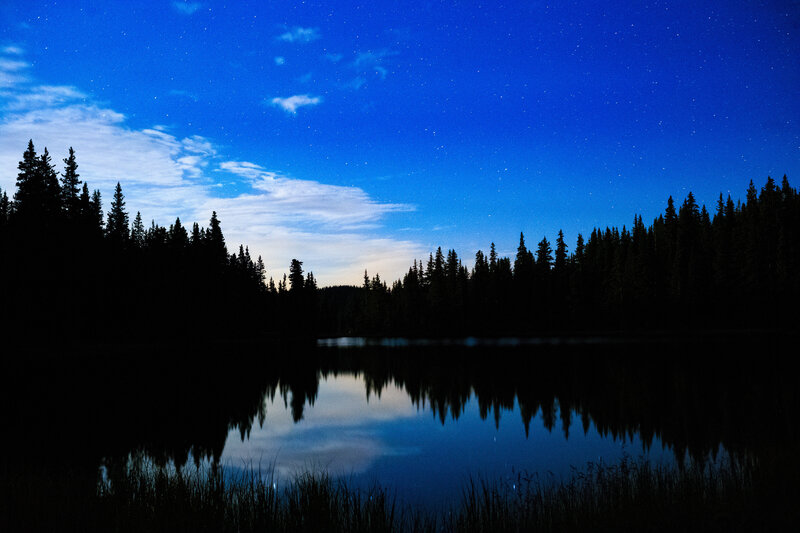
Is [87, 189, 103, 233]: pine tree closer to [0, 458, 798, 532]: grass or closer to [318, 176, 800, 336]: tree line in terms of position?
[0, 458, 798, 532]: grass

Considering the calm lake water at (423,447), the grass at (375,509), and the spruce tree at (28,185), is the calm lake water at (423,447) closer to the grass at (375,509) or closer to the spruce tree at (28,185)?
the grass at (375,509)

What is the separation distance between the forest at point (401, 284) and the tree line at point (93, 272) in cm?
17

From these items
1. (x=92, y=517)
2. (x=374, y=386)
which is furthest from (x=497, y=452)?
(x=374, y=386)

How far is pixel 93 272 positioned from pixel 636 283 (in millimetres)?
94227

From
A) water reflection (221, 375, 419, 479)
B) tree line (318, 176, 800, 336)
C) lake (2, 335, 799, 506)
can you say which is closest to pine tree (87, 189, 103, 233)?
lake (2, 335, 799, 506)

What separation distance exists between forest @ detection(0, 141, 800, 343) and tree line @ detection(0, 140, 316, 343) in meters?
0.17

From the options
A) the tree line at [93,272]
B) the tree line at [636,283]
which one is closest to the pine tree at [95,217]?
the tree line at [93,272]

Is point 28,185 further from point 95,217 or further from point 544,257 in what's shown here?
point 544,257

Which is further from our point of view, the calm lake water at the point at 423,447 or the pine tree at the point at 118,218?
the pine tree at the point at 118,218

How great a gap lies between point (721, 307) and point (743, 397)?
75.6 meters

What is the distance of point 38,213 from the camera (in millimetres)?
50812

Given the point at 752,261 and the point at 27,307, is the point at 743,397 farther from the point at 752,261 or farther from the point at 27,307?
the point at 752,261

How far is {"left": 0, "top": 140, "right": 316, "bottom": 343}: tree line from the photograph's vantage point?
162 ft

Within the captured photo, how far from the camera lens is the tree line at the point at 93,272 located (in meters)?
49.3
